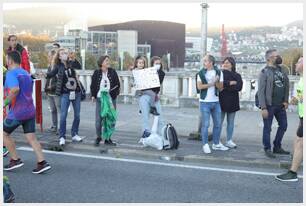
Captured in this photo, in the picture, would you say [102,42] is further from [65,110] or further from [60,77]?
[65,110]

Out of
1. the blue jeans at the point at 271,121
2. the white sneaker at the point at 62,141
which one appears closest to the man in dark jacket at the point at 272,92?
the blue jeans at the point at 271,121

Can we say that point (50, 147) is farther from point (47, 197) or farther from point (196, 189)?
point (196, 189)

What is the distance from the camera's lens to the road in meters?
5.38

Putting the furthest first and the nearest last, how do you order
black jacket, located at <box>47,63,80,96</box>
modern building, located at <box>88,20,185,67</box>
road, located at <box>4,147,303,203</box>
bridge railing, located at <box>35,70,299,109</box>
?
modern building, located at <box>88,20,185,67</box>
bridge railing, located at <box>35,70,299,109</box>
black jacket, located at <box>47,63,80,96</box>
road, located at <box>4,147,303,203</box>

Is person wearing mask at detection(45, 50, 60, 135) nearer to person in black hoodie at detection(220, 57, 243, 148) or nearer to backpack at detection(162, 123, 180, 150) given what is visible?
backpack at detection(162, 123, 180, 150)

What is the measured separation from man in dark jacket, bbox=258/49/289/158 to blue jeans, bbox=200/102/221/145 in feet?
2.46

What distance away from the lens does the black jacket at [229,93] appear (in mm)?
7949

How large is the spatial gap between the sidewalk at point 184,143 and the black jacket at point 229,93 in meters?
0.76

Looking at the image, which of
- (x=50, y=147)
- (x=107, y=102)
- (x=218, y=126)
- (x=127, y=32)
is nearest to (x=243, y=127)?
(x=218, y=126)

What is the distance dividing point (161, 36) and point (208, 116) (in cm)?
10948

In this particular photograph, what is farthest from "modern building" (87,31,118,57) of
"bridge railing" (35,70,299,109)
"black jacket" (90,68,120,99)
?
"black jacket" (90,68,120,99)

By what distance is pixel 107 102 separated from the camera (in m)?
8.03

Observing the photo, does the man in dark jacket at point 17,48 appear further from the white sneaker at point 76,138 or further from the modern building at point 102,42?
the modern building at point 102,42

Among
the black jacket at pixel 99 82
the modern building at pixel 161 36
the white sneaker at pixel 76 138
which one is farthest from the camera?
the modern building at pixel 161 36
